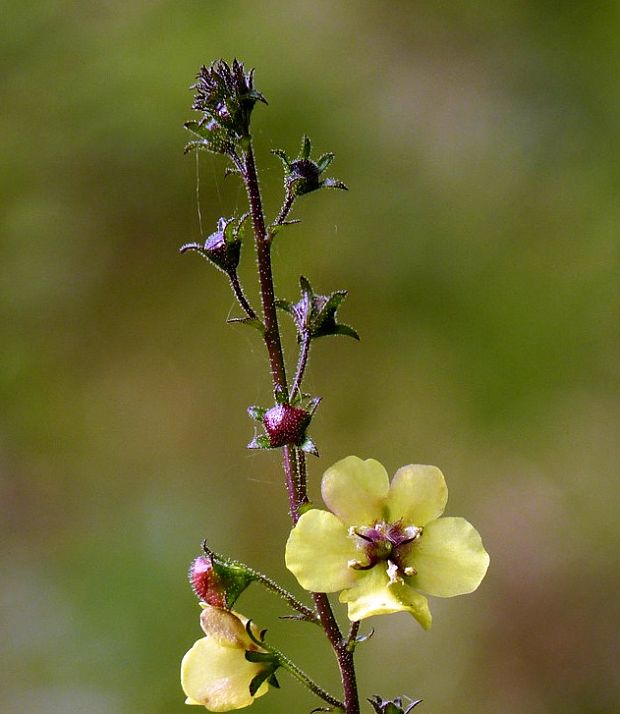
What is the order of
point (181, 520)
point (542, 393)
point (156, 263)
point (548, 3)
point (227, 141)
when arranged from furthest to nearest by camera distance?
point (548, 3)
point (156, 263)
point (542, 393)
point (181, 520)
point (227, 141)

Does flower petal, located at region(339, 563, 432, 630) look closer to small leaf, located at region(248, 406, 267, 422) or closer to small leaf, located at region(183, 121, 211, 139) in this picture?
small leaf, located at region(248, 406, 267, 422)

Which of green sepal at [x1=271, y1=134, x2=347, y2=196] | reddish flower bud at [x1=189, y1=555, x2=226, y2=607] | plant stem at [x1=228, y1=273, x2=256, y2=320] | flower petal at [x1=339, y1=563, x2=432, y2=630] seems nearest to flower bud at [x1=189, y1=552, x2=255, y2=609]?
reddish flower bud at [x1=189, y1=555, x2=226, y2=607]

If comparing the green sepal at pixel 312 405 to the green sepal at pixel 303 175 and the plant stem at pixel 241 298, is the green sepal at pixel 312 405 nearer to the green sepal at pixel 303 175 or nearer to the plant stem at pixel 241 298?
the plant stem at pixel 241 298

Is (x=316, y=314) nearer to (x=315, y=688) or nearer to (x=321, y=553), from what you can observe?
(x=321, y=553)

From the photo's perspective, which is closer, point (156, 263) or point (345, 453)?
point (345, 453)

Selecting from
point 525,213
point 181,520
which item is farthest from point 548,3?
point 181,520

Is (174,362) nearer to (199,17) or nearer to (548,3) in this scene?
(199,17)
